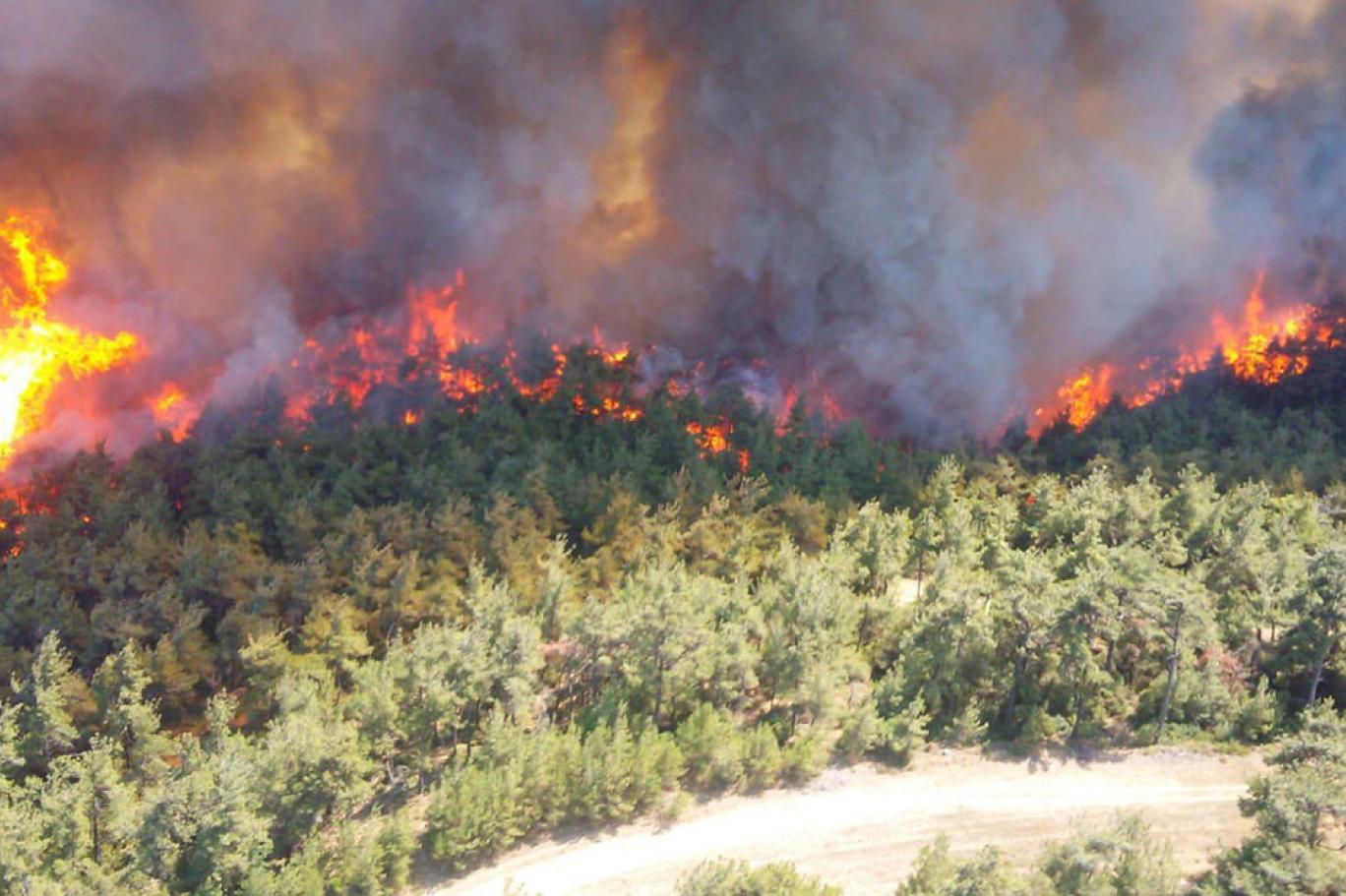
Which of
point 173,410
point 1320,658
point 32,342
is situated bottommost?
point 1320,658

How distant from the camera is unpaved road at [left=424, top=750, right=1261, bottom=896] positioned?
108 feet

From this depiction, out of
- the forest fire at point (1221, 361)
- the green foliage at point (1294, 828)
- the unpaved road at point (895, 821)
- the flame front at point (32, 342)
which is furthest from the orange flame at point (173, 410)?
the green foliage at point (1294, 828)

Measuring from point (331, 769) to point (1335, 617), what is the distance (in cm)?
3605

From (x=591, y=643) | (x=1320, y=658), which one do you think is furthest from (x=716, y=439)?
(x=1320, y=658)

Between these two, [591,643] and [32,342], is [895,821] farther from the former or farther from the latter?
[32,342]

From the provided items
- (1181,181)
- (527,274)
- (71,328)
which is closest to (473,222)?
(527,274)

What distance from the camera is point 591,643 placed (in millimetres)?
37969

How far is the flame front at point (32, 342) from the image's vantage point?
193 ft

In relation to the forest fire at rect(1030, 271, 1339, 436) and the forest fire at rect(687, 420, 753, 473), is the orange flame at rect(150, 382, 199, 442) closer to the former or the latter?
the forest fire at rect(687, 420, 753, 473)

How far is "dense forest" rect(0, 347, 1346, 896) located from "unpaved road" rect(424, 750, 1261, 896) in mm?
1112

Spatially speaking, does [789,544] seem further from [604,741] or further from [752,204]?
[752,204]

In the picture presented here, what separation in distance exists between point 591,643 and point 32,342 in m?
44.9

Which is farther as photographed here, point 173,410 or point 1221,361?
point 1221,361

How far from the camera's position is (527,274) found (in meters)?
72.0
